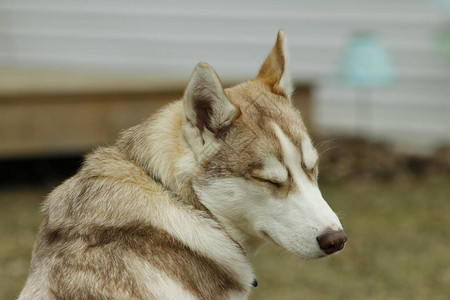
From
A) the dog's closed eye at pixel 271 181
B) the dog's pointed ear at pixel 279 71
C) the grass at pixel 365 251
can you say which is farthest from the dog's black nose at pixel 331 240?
the grass at pixel 365 251

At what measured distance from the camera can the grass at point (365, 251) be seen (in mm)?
5859

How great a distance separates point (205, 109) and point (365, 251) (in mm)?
3904

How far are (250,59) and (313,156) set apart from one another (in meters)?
7.45

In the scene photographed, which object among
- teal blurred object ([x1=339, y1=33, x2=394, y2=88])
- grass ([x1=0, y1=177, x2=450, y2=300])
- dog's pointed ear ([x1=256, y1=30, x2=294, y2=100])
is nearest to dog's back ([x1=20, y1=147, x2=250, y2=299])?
dog's pointed ear ([x1=256, y1=30, x2=294, y2=100])

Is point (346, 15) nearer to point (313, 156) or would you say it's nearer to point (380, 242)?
point (380, 242)

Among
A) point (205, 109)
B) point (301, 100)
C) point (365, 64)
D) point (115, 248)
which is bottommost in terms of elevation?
point (301, 100)

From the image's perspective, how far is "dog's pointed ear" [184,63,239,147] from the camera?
3.13 meters

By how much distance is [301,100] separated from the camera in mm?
8250

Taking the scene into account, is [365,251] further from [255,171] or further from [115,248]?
[115,248]

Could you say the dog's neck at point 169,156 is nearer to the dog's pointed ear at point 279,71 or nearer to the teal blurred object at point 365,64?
the dog's pointed ear at point 279,71

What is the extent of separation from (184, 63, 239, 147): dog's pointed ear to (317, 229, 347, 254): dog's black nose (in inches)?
25.3

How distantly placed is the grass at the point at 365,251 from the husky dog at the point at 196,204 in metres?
2.63

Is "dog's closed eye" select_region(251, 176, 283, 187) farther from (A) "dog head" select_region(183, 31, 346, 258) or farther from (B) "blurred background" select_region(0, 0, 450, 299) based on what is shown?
(B) "blurred background" select_region(0, 0, 450, 299)

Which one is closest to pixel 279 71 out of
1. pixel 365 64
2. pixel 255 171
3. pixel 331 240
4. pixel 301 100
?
pixel 255 171
